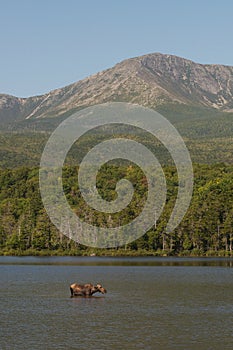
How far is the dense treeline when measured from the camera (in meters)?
119

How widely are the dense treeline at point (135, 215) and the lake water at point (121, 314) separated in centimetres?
5193

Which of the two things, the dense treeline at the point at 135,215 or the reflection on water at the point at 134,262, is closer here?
the reflection on water at the point at 134,262

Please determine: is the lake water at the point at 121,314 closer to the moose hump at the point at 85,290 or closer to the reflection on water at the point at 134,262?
the moose hump at the point at 85,290

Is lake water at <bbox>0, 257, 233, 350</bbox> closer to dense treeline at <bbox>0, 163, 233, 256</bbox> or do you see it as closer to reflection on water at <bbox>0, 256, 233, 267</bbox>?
reflection on water at <bbox>0, 256, 233, 267</bbox>

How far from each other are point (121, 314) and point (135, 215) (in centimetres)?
8635

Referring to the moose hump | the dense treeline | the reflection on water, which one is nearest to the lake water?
the moose hump

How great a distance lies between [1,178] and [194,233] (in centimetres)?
6573

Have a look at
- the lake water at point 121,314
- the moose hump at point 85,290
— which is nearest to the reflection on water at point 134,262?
the lake water at point 121,314

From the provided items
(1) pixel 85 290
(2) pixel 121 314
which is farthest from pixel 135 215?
(2) pixel 121 314

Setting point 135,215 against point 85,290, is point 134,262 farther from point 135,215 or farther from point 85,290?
point 85,290

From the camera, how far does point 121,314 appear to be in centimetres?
4134

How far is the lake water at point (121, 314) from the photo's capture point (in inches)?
1305

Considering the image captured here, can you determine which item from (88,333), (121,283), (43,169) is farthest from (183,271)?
(43,169)

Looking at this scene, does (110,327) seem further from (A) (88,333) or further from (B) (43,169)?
(B) (43,169)
